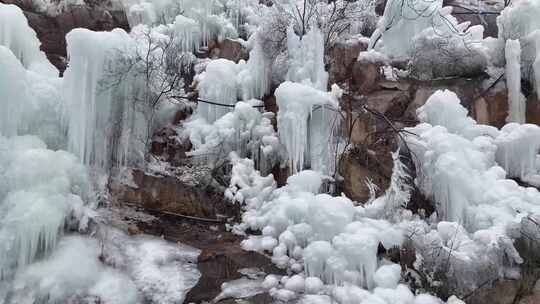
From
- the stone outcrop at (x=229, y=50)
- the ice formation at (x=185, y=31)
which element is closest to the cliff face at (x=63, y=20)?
the ice formation at (x=185, y=31)

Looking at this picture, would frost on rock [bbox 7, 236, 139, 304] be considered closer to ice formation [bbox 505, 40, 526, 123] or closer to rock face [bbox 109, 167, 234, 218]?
rock face [bbox 109, 167, 234, 218]

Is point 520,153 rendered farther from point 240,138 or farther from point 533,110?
point 240,138

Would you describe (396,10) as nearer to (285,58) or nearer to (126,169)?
(285,58)

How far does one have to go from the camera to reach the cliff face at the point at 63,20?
11.5 meters

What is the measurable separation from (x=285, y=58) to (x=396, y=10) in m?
2.36

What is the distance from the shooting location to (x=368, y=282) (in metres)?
5.07

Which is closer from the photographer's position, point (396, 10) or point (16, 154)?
point (16, 154)

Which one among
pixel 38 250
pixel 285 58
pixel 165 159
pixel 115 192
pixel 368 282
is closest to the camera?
pixel 368 282

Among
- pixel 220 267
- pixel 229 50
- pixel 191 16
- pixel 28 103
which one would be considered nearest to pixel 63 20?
pixel 191 16

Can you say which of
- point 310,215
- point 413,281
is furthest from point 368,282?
point 310,215

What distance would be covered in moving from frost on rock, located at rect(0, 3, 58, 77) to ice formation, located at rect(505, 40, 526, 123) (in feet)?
24.5

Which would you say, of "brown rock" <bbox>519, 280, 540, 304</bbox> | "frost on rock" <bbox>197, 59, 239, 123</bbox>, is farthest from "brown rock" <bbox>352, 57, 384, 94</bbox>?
"brown rock" <bbox>519, 280, 540, 304</bbox>

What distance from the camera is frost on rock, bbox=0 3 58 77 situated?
728 cm

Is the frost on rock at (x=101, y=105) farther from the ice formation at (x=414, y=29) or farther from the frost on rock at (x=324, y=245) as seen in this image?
the ice formation at (x=414, y=29)
